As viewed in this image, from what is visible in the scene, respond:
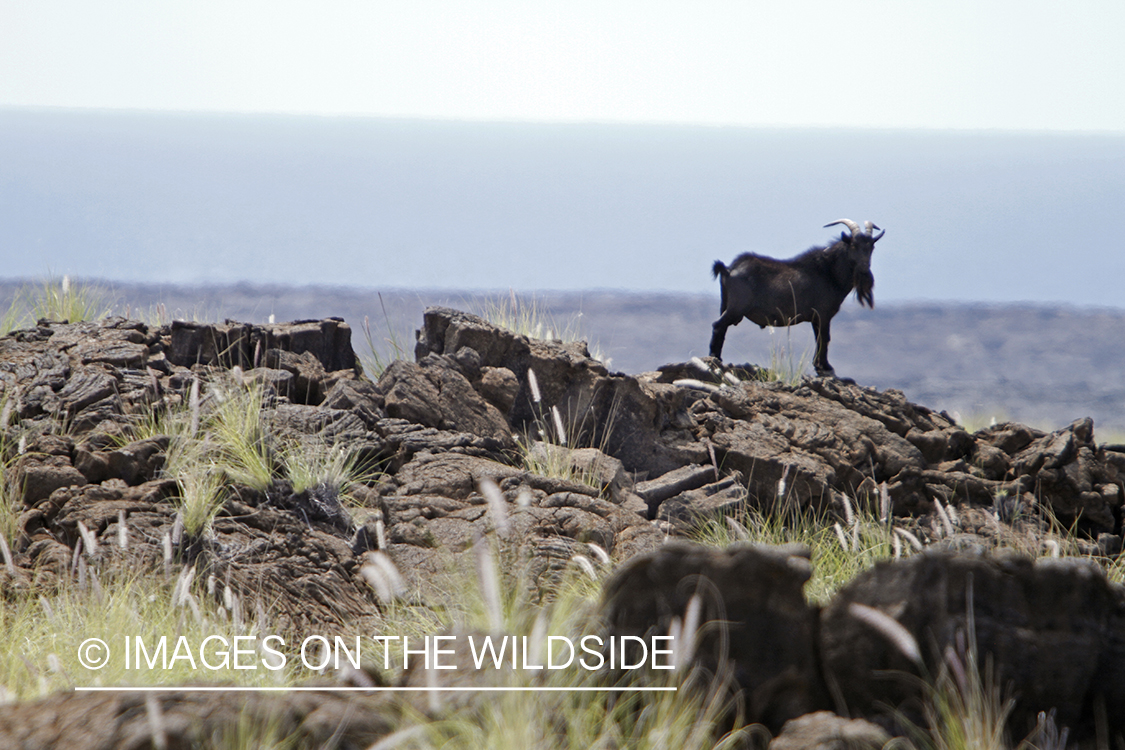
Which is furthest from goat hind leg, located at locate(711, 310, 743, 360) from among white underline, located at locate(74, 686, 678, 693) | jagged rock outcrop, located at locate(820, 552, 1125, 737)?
white underline, located at locate(74, 686, 678, 693)

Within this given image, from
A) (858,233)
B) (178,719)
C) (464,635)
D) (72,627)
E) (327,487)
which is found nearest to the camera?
(178,719)

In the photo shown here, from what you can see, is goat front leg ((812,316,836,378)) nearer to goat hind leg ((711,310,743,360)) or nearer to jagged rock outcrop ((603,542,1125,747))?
goat hind leg ((711,310,743,360))

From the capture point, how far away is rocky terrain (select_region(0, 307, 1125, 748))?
265cm

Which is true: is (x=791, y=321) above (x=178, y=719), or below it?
above

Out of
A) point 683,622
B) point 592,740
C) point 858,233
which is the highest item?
point 858,233

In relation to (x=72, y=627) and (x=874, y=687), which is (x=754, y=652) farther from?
(x=72, y=627)

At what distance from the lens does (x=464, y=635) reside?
9.54 feet

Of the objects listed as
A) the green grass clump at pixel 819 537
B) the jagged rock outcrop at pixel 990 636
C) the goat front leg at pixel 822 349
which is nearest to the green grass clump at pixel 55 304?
the green grass clump at pixel 819 537

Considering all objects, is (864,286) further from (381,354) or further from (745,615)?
(745,615)

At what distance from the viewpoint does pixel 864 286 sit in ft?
26.9

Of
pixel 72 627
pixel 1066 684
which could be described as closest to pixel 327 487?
pixel 72 627

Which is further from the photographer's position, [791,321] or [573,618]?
[791,321]

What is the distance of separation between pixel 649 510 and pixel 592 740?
309cm

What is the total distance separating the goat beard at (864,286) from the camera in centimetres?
809
